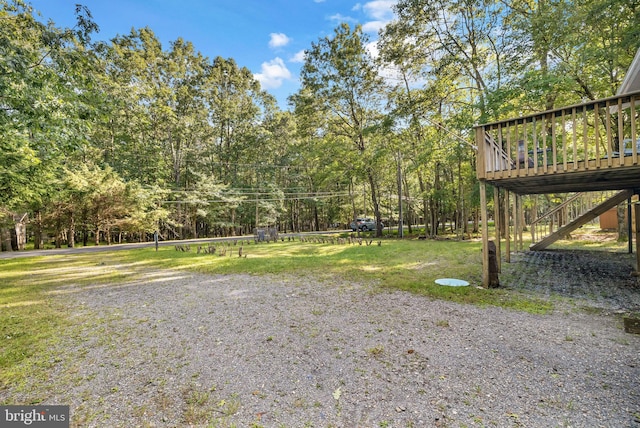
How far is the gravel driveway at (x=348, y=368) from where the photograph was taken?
200 cm

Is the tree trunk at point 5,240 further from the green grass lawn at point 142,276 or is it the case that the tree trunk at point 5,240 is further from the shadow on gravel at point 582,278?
the shadow on gravel at point 582,278

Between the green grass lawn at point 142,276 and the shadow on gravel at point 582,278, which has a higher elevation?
the shadow on gravel at point 582,278

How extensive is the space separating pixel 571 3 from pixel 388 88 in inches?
385

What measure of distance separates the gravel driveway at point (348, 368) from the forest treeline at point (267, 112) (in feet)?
13.5

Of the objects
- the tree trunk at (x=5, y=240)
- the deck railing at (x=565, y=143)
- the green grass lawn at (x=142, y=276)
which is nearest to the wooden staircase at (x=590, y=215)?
the green grass lawn at (x=142, y=276)

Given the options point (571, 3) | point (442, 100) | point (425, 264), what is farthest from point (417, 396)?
point (442, 100)

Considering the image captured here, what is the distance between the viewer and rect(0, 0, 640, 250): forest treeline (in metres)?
5.16

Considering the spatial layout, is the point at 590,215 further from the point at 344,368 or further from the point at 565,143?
the point at 344,368

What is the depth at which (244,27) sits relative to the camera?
10969 mm

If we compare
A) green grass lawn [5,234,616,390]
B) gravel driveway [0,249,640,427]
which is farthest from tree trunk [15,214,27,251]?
gravel driveway [0,249,640,427]

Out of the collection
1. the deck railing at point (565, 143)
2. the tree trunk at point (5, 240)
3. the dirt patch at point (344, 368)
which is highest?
the deck railing at point (565, 143)

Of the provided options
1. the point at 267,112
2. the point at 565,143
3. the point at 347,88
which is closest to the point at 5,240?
the point at 267,112

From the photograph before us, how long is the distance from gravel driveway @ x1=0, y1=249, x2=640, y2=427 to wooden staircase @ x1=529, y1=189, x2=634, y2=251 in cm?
646

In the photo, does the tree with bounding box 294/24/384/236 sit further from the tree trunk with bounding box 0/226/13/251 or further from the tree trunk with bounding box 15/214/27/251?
the tree trunk with bounding box 0/226/13/251
